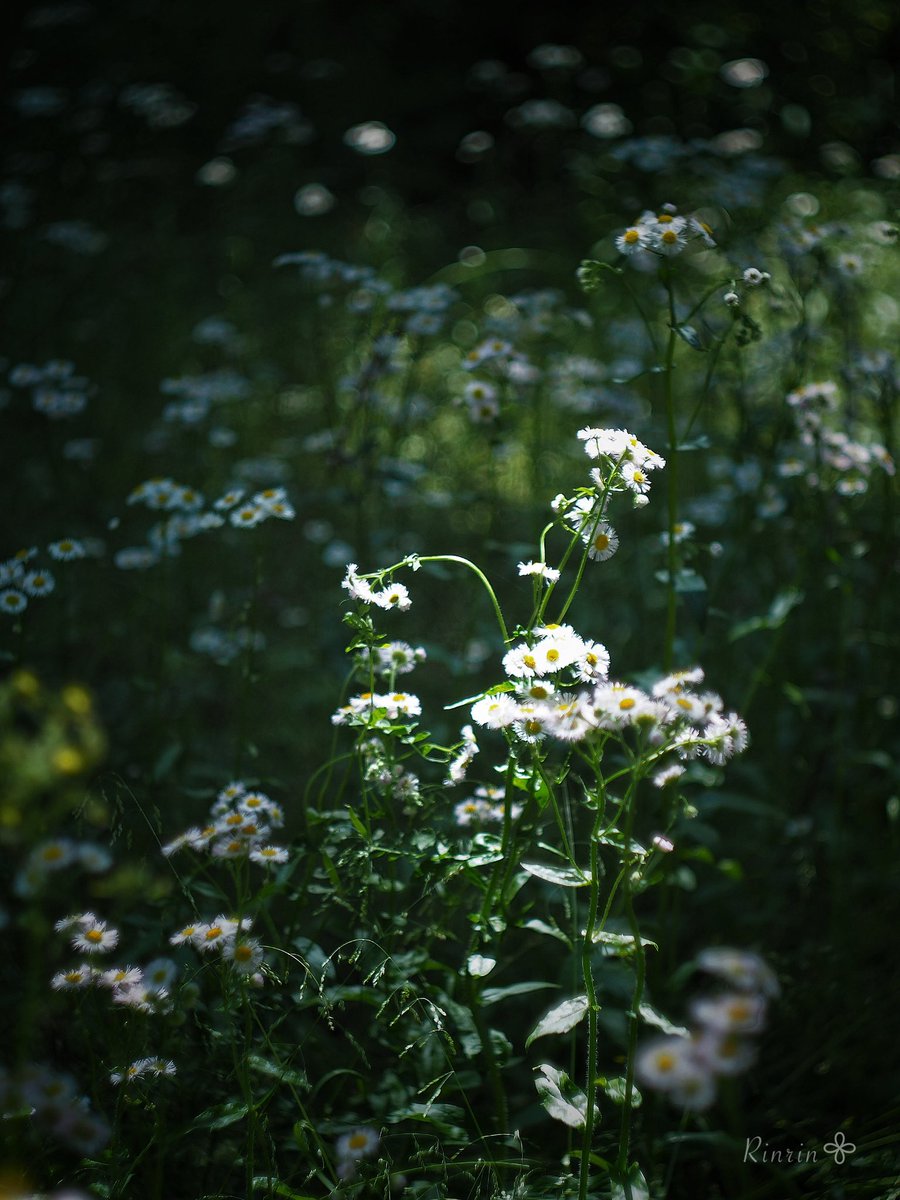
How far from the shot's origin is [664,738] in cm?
134

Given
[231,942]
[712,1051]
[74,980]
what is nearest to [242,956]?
[231,942]

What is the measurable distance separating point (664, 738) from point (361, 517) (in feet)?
4.73

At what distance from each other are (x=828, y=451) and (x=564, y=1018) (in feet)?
5.14

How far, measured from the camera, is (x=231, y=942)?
4.53 ft

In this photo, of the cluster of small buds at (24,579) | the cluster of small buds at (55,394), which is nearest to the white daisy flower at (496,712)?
the cluster of small buds at (24,579)

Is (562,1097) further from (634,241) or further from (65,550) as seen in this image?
(65,550)

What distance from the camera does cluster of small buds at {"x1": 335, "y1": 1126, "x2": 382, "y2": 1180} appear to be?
4.31 ft

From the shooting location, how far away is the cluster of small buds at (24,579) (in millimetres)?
1873

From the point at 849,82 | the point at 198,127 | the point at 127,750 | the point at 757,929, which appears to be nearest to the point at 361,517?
the point at 127,750

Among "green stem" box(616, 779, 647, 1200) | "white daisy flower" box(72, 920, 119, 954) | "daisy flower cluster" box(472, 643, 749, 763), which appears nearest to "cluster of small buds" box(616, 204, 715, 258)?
"daisy flower cluster" box(472, 643, 749, 763)

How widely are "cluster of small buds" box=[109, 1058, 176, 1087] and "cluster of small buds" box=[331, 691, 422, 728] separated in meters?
0.54

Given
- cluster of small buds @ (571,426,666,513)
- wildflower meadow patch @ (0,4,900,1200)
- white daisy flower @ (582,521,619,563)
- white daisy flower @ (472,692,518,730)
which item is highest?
cluster of small buds @ (571,426,666,513)

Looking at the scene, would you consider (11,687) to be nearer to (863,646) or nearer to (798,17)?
(863,646)

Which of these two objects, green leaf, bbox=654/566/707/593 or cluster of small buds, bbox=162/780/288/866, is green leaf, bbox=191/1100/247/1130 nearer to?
cluster of small buds, bbox=162/780/288/866
